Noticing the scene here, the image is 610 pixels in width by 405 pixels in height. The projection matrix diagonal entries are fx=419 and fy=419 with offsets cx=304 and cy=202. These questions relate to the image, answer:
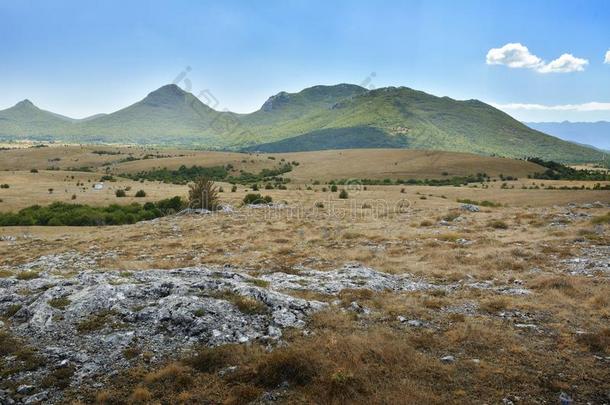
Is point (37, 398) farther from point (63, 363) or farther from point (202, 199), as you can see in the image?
point (202, 199)

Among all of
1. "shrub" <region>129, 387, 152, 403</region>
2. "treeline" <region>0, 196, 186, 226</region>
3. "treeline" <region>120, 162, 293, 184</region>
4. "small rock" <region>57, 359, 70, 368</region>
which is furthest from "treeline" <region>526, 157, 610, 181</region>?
"small rock" <region>57, 359, 70, 368</region>

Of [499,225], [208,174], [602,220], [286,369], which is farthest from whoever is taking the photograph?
[208,174]

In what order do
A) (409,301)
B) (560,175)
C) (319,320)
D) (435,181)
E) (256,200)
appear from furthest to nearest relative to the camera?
(560,175) < (435,181) < (256,200) < (409,301) < (319,320)

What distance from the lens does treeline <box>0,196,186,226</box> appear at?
3036 centimetres

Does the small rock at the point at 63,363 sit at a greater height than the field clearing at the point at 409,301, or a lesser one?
lesser

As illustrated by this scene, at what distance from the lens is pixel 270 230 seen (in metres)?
24.7

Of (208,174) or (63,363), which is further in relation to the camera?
(208,174)

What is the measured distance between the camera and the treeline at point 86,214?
30359mm

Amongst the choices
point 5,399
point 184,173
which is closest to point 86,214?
point 5,399

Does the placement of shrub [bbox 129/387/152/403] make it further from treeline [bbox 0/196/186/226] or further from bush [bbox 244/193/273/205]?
bush [bbox 244/193/273/205]

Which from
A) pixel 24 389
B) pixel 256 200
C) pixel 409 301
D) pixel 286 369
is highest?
pixel 256 200

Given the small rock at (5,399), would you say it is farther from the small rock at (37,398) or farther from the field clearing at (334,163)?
the field clearing at (334,163)

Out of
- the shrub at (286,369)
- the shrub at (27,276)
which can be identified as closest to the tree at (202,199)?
the shrub at (27,276)

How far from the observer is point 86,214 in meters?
31.3
